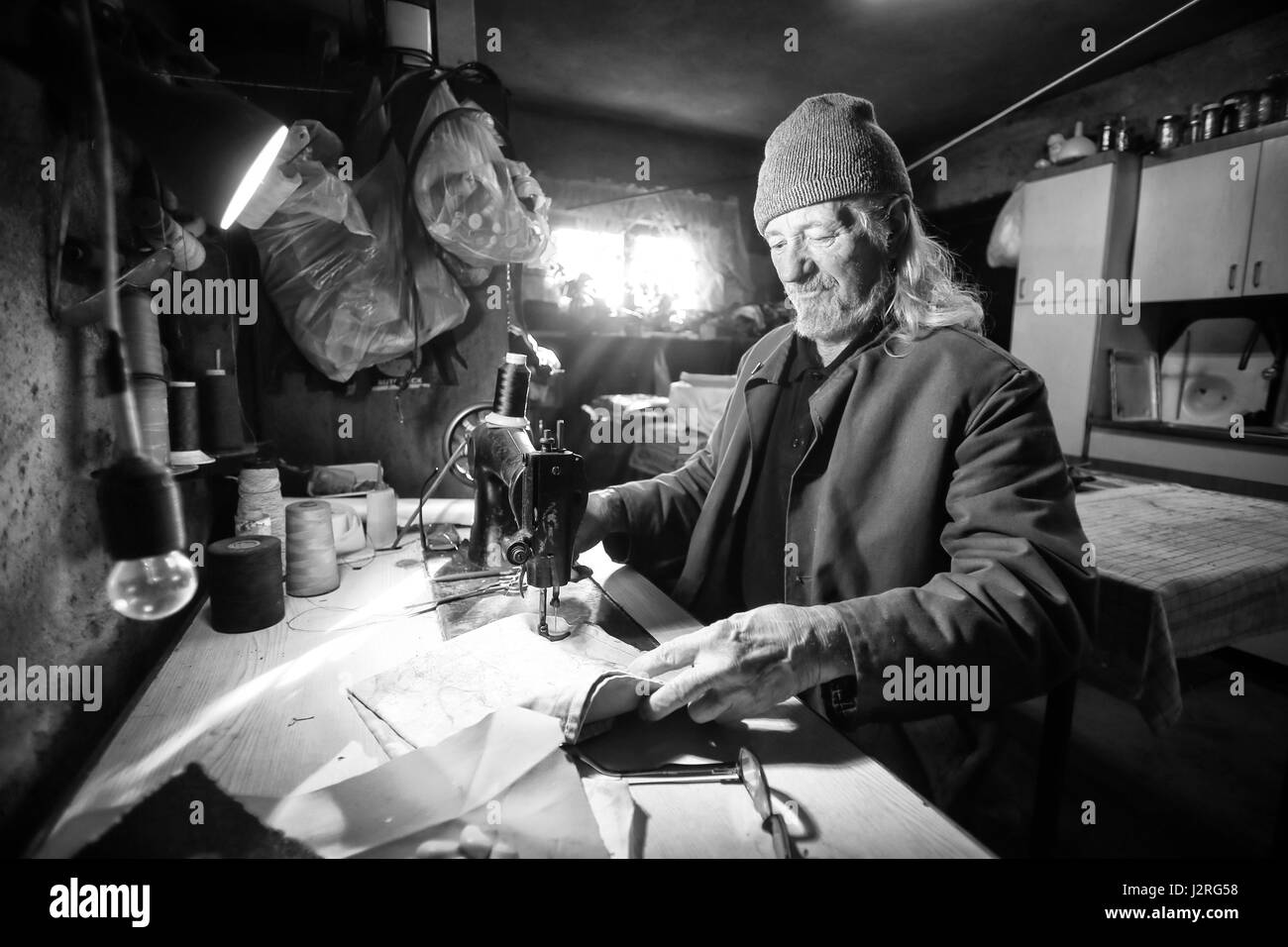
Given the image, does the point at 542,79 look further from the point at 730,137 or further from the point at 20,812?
the point at 20,812

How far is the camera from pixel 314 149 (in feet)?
6.48

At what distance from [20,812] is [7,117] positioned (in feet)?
2.94

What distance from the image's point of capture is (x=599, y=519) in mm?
1630

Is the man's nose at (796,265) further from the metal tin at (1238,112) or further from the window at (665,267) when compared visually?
the window at (665,267)

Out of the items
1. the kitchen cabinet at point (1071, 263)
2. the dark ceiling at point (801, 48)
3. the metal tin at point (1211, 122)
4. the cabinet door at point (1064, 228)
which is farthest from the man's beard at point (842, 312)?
the metal tin at point (1211, 122)

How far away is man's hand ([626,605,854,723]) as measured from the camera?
90 cm

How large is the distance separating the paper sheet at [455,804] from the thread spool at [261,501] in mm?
916

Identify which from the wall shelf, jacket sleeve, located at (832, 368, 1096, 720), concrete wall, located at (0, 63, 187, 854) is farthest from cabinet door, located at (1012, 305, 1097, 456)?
concrete wall, located at (0, 63, 187, 854)

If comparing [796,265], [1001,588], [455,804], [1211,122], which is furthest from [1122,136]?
[455,804]

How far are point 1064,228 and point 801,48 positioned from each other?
2211 mm

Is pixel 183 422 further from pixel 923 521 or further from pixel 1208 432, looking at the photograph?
pixel 1208 432

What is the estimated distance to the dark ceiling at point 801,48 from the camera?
3561 millimetres
